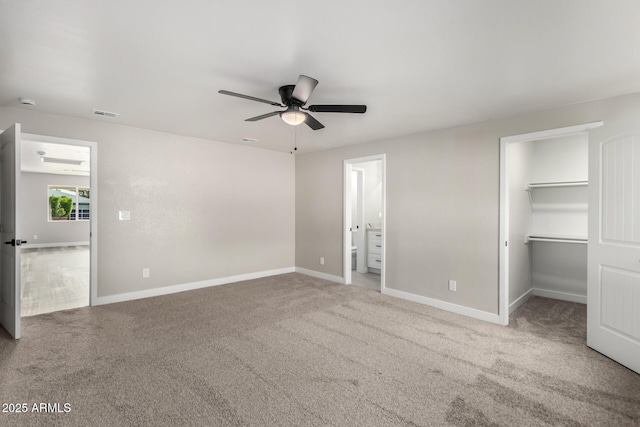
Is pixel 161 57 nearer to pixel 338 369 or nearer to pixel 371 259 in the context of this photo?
pixel 338 369

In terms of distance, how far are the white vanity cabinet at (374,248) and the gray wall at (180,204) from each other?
5.32ft

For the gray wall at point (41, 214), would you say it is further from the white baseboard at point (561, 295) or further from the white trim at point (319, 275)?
the white baseboard at point (561, 295)

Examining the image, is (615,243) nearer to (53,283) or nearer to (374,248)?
(374,248)

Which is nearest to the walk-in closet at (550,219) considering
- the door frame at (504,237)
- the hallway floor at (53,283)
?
the door frame at (504,237)

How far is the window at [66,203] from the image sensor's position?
1063cm

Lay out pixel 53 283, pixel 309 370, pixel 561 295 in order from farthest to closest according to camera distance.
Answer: pixel 53 283
pixel 561 295
pixel 309 370

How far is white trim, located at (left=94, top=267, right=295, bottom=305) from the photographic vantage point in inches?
170

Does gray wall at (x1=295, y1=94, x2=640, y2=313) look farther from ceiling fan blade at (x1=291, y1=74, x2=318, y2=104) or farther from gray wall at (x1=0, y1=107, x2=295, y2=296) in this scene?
ceiling fan blade at (x1=291, y1=74, x2=318, y2=104)

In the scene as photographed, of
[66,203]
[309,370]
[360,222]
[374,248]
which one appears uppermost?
[66,203]

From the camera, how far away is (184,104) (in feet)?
11.1

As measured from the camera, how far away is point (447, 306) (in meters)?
4.16

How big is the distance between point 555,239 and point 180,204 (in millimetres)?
5527

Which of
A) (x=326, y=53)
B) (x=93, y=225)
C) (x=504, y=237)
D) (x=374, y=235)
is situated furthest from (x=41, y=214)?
(x=504, y=237)

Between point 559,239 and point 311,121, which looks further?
point 559,239
